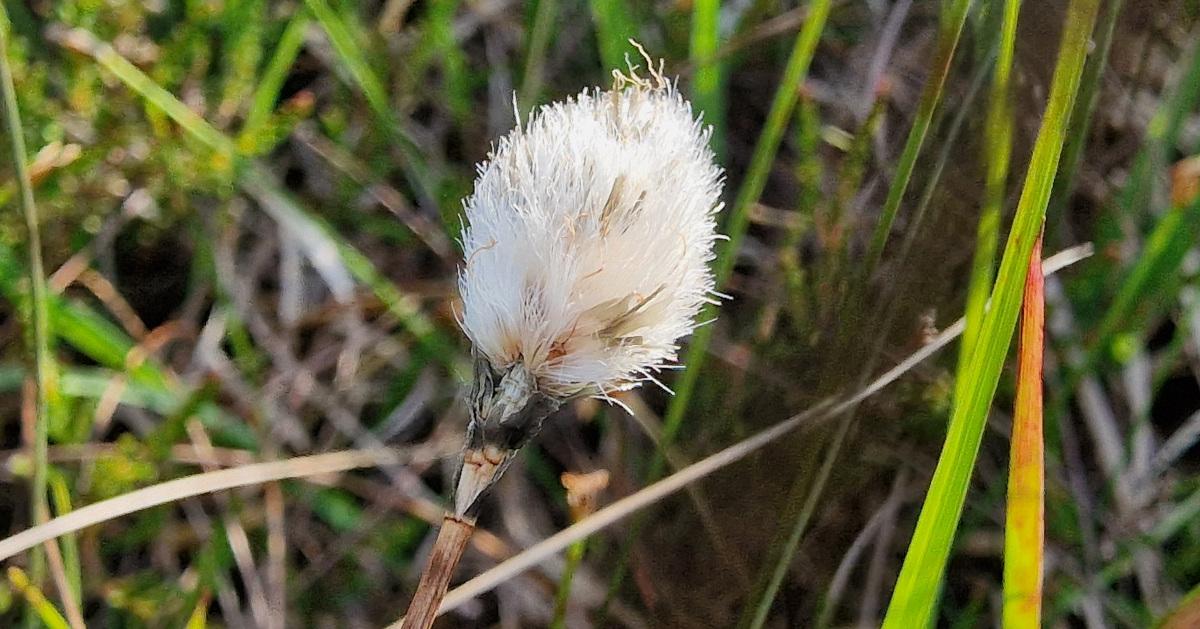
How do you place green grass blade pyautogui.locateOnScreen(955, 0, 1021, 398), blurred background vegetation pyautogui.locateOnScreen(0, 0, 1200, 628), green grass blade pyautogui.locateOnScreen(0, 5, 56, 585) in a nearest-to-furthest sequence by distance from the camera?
1. green grass blade pyautogui.locateOnScreen(955, 0, 1021, 398)
2. green grass blade pyautogui.locateOnScreen(0, 5, 56, 585)
3. blurred background vegetation pyautogui.locateOnScreen(0, 0, 1200, 628)

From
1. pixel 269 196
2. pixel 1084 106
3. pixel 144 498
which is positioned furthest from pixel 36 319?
pixel 1084 106

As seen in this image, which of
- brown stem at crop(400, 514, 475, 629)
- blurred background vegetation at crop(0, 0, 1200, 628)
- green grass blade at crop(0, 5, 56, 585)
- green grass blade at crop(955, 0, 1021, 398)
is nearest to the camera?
brown stem at crop(400, 514, 475, 629)

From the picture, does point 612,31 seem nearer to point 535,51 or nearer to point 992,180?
point 535,51

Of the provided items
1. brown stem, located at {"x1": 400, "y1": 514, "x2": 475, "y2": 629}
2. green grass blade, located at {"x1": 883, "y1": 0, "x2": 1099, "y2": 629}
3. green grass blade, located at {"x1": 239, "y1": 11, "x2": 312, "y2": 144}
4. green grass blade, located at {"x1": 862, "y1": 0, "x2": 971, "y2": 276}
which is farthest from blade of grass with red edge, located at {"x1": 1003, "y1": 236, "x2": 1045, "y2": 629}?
green grass blade, located at {"x1": 239, "y1": 11, "x2": 312, "y2": 144}

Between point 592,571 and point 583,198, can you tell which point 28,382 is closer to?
point 592,571

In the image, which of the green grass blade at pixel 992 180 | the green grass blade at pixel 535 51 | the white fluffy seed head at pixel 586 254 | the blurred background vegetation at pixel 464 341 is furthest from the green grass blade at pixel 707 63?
the white fluffy seed head at pixel 586 254

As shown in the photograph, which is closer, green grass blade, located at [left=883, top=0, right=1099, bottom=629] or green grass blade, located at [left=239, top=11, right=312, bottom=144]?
green grass blade, located at [left=883, top=0, right=1099, bottom=629]

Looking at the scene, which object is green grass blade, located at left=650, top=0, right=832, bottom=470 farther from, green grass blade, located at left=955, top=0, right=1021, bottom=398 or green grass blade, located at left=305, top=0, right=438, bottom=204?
green grass blade, located at left=305, top=0, right=438, bottom=204
